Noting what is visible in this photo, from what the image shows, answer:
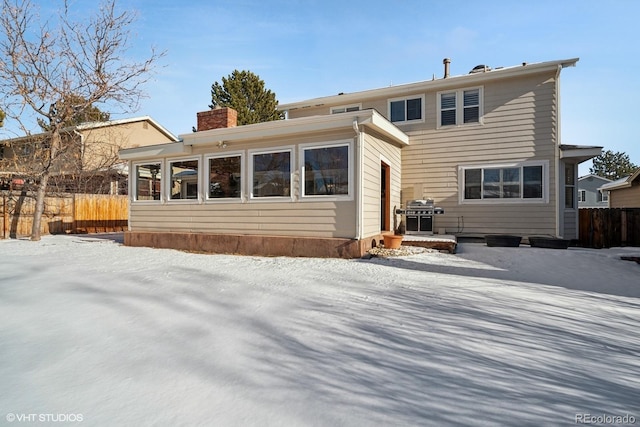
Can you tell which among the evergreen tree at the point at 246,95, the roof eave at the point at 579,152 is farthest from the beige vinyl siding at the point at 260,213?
the evergreen tree at the point at 246,95

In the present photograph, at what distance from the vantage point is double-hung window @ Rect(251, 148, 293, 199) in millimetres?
8062

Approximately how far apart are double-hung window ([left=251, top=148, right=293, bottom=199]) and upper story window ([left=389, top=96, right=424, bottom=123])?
488cm

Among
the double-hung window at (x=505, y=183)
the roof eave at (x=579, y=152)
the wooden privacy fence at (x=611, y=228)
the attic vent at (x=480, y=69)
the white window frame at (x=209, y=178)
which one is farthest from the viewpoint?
the attic vent at (x=480, y=69)

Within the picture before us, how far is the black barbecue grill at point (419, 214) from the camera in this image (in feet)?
31.7

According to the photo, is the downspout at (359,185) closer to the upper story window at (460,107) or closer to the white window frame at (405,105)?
the white window frame at (405,105)

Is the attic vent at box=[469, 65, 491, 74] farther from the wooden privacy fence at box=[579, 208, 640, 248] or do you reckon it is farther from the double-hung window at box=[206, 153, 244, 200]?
the double-hung window at box=[206, 153, 244, 200]

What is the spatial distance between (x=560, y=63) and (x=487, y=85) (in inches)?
70.6

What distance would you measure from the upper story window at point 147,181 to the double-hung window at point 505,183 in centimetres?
938

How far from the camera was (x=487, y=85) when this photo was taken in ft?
32.4

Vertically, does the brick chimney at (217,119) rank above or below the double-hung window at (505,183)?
above

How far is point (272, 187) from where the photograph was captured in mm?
8266

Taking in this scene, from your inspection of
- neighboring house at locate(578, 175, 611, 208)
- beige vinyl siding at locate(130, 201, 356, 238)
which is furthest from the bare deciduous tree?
neighboring house at locate(578, 175, 611, 208)

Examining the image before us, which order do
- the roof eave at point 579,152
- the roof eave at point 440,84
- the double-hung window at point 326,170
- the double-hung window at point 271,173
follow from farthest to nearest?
the roof eave at point 440,84 → the roof eave at point 579,152 → the double-hung window at point 271,173 → the double-hung window at point 326,170

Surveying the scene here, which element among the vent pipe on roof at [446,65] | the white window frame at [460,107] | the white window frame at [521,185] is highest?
the vent pipe on roof at [446,65]
